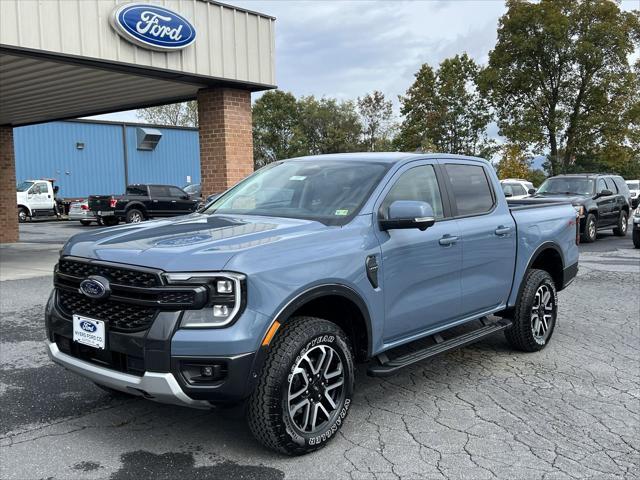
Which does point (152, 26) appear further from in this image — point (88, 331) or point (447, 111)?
point (447, 111)

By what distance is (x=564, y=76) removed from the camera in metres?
31.9

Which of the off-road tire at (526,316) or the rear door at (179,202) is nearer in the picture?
the off-road tire at (526,316)

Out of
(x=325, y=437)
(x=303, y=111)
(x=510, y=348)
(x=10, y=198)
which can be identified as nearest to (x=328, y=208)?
(x=325, y=437)

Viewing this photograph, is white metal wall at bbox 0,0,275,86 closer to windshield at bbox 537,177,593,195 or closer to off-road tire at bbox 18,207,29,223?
windshield at bbox 537,177,593,195

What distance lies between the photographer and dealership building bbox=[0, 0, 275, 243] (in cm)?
853

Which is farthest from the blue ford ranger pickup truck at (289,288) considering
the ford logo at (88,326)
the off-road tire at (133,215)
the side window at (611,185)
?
the off-road tire at (133,215)

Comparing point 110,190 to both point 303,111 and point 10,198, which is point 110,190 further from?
point 303,111

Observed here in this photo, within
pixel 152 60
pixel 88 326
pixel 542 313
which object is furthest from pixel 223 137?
pixel 88 326

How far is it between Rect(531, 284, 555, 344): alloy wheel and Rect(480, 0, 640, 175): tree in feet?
92.7

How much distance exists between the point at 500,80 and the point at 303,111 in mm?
25733

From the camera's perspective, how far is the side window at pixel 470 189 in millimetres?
4969

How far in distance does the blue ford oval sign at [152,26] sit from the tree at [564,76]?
25886mm

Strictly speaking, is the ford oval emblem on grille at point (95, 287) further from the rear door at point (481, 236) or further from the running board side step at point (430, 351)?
the rear door at point (481, 236)

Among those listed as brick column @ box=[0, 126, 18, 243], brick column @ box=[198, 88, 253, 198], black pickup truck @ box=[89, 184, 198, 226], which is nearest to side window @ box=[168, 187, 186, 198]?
black pickup truck @ box=[89, 184, 198, 226]
